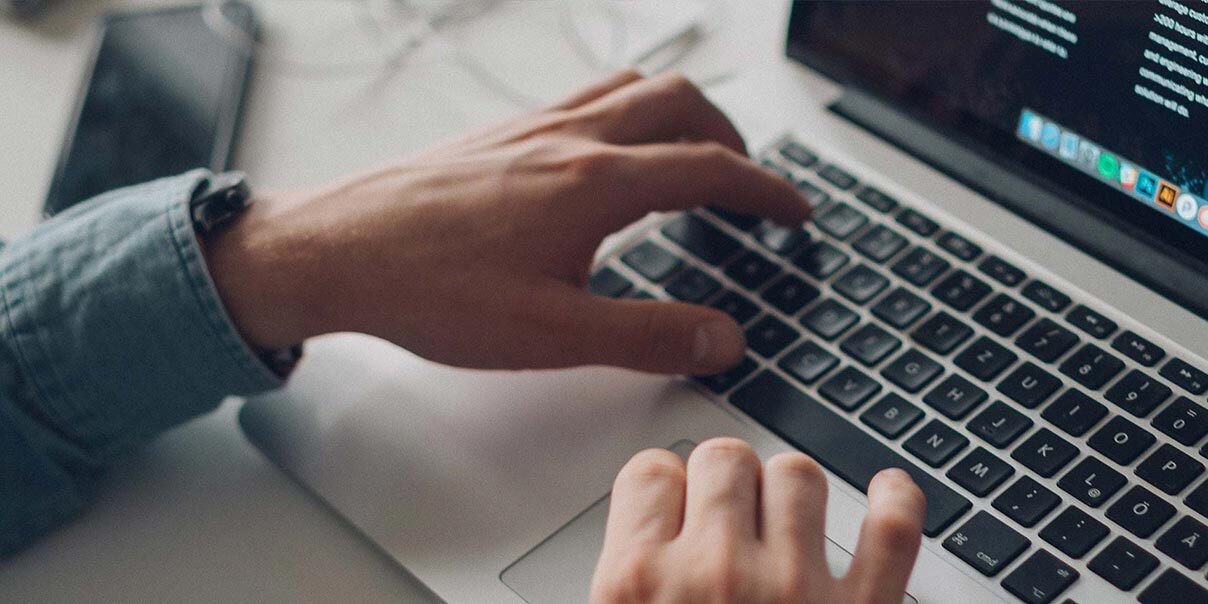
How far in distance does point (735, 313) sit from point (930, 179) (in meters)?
0.17

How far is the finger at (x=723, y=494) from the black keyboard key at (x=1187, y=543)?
0.19 metres

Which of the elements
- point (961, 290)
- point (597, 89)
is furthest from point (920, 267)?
point (597, 89)

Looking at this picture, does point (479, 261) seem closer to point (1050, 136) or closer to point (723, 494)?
point (723, 494)

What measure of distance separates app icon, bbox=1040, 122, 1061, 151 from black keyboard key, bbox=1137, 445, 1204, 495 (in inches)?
7.8

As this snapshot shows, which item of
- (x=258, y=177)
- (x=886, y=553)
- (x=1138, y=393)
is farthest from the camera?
(x=258, y=177)

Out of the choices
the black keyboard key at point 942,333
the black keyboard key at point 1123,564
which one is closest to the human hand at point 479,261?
the black keyboard key at point 942,333

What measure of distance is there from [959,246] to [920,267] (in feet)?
0.09

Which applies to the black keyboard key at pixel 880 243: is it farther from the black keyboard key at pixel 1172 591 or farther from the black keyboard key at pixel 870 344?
the black keyboard key at pixel 1172 591

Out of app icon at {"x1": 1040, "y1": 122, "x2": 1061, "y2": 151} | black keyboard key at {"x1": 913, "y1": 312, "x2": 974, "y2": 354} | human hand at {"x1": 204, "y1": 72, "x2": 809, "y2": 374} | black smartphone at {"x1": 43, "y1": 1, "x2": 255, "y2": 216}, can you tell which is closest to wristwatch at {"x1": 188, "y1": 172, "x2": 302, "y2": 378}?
human hand at {"x1": 204, "y1": 72, "x2": 809, "y2": 374}

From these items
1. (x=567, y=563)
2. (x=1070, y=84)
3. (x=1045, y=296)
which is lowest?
(x=567, y=563)

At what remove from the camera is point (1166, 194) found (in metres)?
0.63

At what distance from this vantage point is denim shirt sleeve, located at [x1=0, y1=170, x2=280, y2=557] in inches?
23.2

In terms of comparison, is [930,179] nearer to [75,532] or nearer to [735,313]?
[735,313]

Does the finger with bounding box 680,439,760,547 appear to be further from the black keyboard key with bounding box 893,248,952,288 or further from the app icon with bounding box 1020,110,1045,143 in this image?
the app icon with bounding box 1020,110,1045,143
